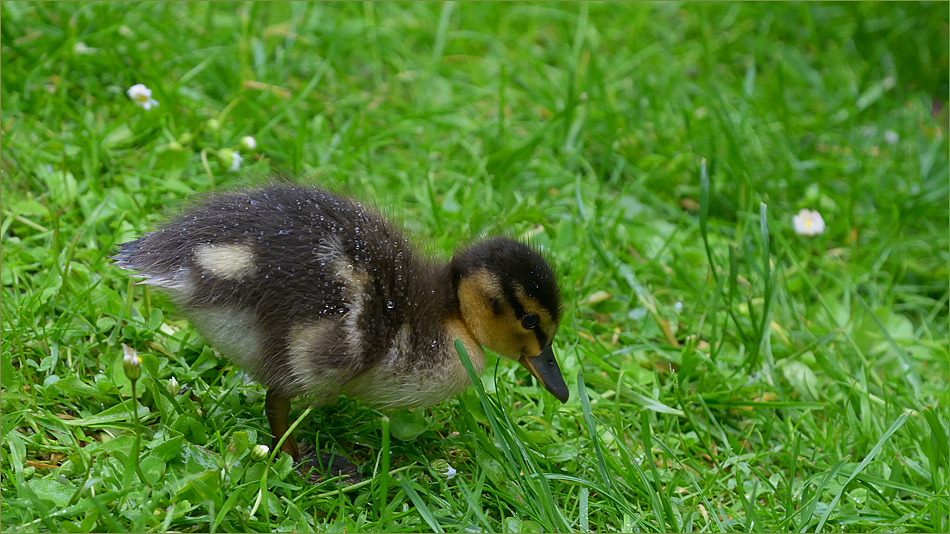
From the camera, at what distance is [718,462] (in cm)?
310

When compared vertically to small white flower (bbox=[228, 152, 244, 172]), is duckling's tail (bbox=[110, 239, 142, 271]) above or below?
above

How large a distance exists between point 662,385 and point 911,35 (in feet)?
12.4

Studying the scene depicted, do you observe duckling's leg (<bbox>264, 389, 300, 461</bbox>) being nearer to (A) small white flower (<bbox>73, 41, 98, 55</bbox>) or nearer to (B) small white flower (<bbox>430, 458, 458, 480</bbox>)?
(B) small white flower (<bbox>430, 458, 458, 480</bbox>)

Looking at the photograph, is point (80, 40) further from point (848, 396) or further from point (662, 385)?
point (848, 396)

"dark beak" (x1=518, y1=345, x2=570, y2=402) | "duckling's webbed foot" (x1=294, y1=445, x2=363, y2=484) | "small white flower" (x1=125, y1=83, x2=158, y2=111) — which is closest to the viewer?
"duckling's webbed foot" (x1=294, y1=445, x2=363, y2=484)

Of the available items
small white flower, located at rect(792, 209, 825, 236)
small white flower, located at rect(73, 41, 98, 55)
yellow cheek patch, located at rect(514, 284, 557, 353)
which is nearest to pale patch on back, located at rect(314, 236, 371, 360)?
yellow cheek patch, located at rect(514, 284, 557, 353)

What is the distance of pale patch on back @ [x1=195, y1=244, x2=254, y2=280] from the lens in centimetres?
245

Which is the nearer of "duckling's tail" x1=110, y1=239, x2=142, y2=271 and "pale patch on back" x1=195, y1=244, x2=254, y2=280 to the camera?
"pale patch on back" x1=195, y1=244, x2=254, y2=280

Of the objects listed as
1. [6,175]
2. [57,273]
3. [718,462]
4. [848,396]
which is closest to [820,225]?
[848,396]

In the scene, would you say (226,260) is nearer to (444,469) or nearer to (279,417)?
(279,417)

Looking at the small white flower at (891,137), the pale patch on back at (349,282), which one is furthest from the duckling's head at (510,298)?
the small white flower at (891,137)

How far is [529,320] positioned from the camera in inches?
107

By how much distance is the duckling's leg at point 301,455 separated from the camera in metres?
2.63

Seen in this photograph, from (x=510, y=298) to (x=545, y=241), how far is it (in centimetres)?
123
